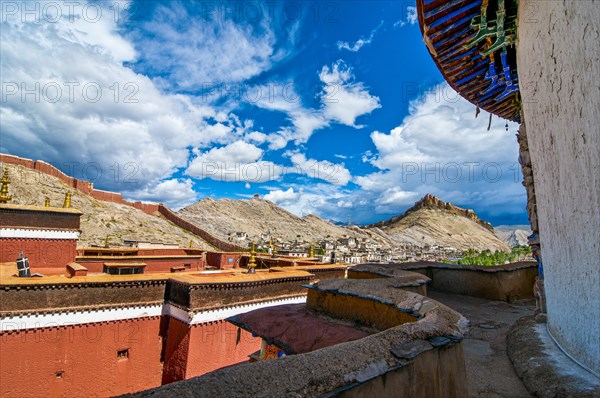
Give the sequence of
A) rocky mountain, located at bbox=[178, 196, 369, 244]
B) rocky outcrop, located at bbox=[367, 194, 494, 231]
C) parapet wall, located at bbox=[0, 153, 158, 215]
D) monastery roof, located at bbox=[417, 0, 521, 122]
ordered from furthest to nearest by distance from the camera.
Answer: rocky outcrop, located at bbox=[367, 194, 494, 231] < rocky mountain, located at bbox=[178, 196, 369, 244] < parapet wall, located at bbox=[0, 153, 158, 215] < monastery roof, located at bbox=[417, 0, 521, 122]

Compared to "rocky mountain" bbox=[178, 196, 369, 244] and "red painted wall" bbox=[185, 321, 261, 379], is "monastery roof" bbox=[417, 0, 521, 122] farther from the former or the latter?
"rocky mountain" bbox=[178, 196, 369, 244]

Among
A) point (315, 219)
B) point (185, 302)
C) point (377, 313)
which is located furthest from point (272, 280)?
point (315, 219)

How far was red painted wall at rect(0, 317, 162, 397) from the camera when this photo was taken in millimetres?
8039

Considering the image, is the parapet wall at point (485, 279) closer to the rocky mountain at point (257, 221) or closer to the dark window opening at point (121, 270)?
the dark window opening at point (121, 270)

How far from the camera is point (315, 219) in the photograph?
79.8 metres

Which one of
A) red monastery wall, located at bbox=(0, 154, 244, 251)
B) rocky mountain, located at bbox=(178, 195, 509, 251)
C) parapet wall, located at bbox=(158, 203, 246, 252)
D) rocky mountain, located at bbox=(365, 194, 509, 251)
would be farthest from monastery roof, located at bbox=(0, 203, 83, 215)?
rocky mountain, located at bbox=(365, 194, 509, 251)

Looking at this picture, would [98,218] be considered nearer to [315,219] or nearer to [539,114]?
[539,114]

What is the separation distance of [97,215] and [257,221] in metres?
33.3

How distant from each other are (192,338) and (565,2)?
34.3ft

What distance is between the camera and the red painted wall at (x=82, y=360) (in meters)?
8.04

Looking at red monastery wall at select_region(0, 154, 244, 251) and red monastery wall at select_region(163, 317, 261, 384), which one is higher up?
red monastery wall at select_region(0, 154, 244, 251)

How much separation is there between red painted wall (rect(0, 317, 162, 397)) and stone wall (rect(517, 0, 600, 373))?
10.3 meters

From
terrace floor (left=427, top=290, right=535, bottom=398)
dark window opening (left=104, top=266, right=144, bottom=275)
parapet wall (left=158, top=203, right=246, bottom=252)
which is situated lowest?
dark window opening (left=104, top=266, right=144, bottom=275)

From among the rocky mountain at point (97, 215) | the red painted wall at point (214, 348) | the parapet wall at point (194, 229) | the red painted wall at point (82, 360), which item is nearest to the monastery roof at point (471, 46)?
the red painted wall at point (214, 348)
